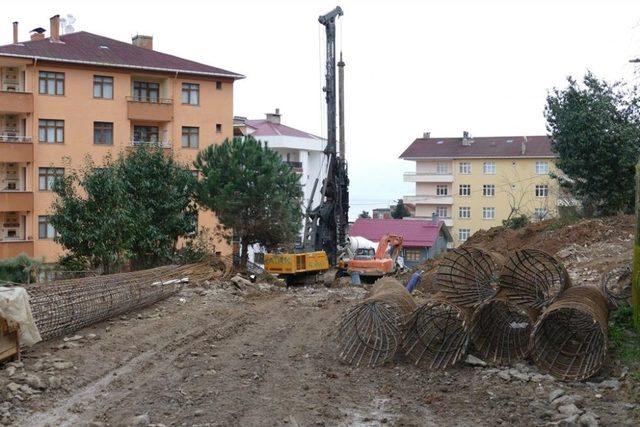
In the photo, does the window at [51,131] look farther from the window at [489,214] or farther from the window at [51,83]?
the window at [489,214]

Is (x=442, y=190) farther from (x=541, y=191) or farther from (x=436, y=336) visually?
(x=436, y=336)

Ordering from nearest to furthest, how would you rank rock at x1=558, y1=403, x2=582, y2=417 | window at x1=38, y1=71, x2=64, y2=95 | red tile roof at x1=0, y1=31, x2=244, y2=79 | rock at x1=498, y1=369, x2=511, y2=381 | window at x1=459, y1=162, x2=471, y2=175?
rock at x1=558, y1=403, x2=582, y2=417 < rock at x1=498, y1=369, x2=511, y2=381 < red tile roof at x1=0, y1=31, x2=244, y2=79 < window at x1=38, y1=71, x2=64, y2=95 < window at x1=459, y1=162, x2=471, y2=175

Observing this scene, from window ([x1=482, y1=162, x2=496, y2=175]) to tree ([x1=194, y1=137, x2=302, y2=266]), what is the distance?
148ft

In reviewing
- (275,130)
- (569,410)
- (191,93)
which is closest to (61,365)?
(569,410)

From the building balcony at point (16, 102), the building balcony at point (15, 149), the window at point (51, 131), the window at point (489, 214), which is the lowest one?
the window at point (489, 214)

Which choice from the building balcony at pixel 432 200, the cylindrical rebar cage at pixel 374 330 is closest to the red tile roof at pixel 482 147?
the building balcony at pixel 432 200

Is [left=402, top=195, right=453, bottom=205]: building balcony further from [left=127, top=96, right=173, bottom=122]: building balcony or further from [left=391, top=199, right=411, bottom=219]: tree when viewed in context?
[left=127, top=96, right=173, bottom=122]: building balcony

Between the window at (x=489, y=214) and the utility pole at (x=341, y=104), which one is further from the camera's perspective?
the window at (x=489, y=214)

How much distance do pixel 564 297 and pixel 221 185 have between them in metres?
18.5

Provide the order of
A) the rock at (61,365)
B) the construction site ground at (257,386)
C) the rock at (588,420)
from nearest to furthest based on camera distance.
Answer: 1. the rock at (588,420)
2. the construction site ground at (257,386)
3. the rock at (61,365)

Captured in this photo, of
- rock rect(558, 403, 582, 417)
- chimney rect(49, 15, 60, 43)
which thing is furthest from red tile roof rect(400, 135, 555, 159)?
rock rect(558, 403, 582, 417)

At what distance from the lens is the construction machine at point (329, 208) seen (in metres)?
29.1

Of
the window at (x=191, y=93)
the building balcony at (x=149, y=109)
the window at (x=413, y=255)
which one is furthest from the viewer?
the window at (x=413, y=255)

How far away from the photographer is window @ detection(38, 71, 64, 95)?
3859 centimetres
